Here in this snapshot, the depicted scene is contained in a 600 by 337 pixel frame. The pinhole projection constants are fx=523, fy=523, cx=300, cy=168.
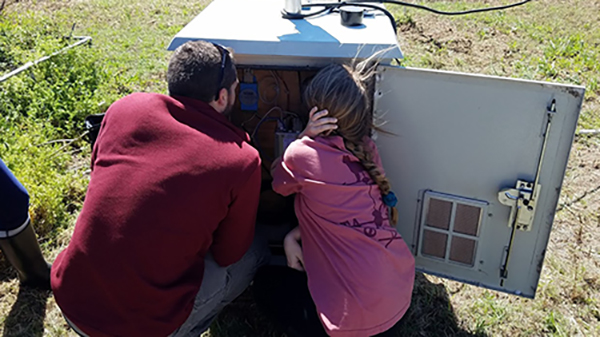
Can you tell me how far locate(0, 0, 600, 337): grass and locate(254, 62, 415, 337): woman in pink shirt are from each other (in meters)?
0.65

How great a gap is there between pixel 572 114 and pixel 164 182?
152 cm

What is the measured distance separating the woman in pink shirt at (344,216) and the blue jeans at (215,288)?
30 centimetres

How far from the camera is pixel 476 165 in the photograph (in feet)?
7.27

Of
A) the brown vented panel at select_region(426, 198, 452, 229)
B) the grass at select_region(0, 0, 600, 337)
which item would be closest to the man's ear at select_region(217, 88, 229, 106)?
the brown vented panel at select_region(426, 198, 452, 229)

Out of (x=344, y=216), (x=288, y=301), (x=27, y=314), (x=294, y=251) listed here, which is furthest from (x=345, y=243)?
(x=27, y=314)

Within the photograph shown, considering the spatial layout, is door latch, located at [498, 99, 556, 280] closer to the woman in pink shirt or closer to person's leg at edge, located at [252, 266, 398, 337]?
the woman in pink shirt

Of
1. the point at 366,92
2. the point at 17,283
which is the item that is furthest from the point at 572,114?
the point at 17,283

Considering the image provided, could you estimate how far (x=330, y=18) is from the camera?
2.58 metres

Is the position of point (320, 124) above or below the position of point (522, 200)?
above

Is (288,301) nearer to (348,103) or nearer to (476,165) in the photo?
(348,103)

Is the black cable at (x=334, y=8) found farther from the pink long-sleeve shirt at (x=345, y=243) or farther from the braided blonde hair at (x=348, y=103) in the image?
the pink long-sleeve shirt at (x=345, y=243)

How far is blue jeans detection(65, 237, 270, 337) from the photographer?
205cm

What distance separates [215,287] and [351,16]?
1.36 metres

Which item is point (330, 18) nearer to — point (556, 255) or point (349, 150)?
point (349, 150)
